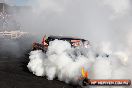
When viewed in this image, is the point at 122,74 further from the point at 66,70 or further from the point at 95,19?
the point at 95,19

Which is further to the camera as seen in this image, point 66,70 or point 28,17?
point 28,17

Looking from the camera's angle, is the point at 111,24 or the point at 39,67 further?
the point at 111,24

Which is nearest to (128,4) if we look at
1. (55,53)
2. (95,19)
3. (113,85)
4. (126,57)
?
(95,19)

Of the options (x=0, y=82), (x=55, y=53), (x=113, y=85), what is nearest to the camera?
(x=113, y=85)

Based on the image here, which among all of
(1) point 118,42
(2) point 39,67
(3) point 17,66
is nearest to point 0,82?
(2) point 39,67

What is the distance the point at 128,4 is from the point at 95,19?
4421mm

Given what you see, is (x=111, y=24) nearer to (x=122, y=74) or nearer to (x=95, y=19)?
(x=95, y=19)

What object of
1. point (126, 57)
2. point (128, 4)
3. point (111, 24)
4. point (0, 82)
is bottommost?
point (0, 82)

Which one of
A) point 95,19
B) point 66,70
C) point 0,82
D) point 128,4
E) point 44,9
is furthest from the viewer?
point 44,9

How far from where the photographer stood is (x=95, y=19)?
29.4 meters

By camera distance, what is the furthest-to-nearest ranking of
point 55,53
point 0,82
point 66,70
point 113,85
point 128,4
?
point 128,4
point 55,53
point 66,70
point 0,82
point 113,85

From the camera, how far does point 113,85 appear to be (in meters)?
14.7

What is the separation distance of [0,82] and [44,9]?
26.9m

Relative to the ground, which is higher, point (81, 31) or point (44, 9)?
point (44, 9)
